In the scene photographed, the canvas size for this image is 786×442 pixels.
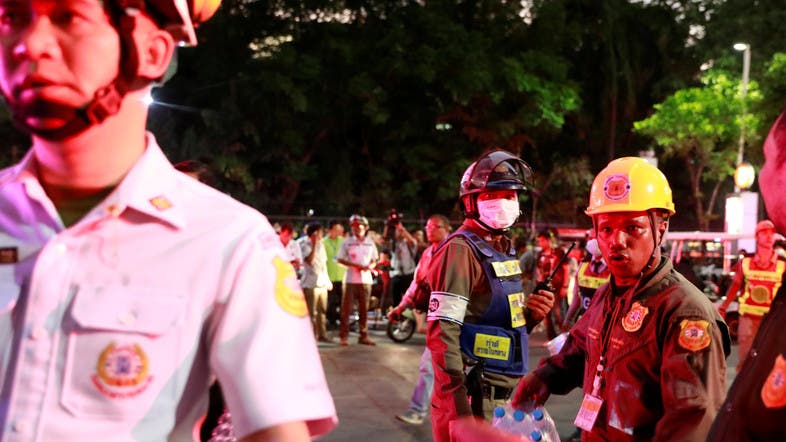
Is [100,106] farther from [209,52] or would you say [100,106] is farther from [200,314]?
[209,52]

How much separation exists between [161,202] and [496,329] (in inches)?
132

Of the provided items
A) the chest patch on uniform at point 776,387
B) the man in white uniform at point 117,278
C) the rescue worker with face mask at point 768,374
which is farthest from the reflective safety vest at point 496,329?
the man in white uniform at point 117,278

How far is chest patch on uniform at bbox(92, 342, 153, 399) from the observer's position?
1.37 m

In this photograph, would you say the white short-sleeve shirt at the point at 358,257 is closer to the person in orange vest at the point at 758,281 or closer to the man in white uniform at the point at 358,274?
the man in white uniform at the point at 358,274

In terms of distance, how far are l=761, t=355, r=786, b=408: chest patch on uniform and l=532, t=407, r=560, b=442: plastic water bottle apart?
5.45 feet

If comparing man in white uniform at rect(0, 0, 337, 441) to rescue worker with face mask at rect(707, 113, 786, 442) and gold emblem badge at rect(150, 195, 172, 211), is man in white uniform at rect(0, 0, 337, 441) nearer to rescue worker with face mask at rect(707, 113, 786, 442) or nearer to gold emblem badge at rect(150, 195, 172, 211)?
gold emblem badge at rect(150, 195, 172, 211)

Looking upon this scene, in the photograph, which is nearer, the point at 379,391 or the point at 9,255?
the point at 9,255

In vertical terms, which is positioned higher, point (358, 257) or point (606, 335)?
point (606, 335)

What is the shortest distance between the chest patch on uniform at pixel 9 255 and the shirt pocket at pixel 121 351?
0.15m

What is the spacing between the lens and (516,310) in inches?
184

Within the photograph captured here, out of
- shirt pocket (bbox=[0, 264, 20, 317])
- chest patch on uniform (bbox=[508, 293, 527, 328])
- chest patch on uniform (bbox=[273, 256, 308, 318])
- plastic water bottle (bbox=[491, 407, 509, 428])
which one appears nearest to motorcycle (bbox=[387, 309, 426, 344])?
chest patch on uniform (bbox=[508, 293, 527, 328])

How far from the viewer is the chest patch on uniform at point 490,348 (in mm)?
4602

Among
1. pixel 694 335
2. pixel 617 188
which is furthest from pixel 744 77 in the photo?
pixel 694 335

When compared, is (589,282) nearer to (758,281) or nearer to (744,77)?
(758,281)
